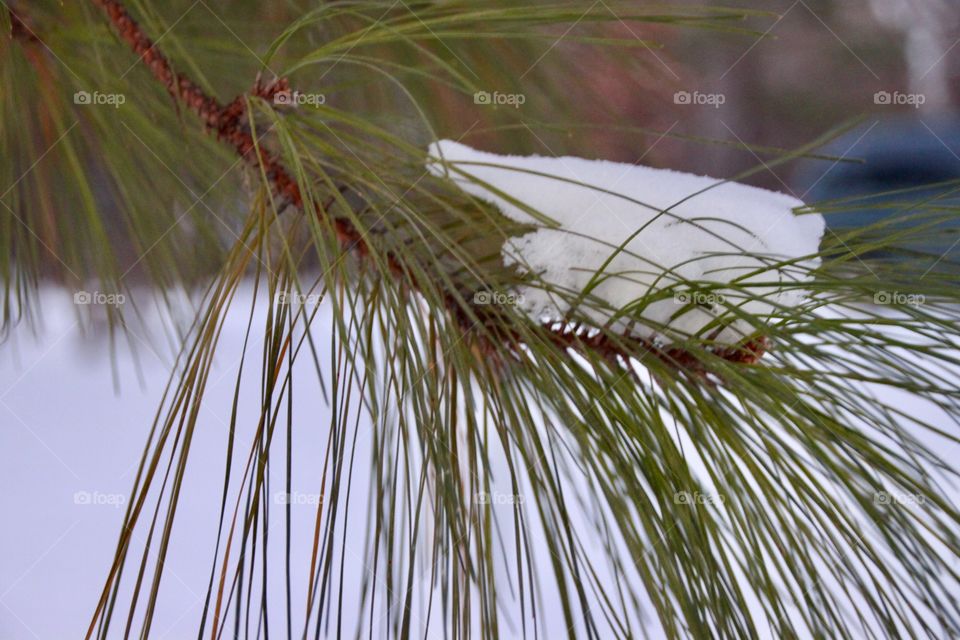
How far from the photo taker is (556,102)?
19.0 inches

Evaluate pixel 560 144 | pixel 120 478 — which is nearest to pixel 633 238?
pixel 560 144

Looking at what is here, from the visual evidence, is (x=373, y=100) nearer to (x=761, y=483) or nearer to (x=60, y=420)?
(x=761, y=483)

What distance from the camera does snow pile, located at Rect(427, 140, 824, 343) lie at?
0.26m

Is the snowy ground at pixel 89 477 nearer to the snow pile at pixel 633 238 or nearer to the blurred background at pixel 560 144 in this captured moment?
the blurred background at pixel 560 144

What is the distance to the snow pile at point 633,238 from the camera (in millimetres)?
259

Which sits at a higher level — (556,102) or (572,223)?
(556,102)

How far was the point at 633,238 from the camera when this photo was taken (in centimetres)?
26

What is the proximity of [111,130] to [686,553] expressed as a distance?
0.31 m

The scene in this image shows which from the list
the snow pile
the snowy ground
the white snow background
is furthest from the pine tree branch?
the snowy ground

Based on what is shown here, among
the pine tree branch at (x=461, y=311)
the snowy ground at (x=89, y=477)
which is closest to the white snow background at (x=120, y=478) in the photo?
the snowy ground at (x=89, y=477)

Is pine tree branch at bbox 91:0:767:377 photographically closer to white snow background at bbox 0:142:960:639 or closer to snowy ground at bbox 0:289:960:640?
white snow background at bbox 0:142:960:639

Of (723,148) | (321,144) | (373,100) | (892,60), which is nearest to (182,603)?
(373,100)

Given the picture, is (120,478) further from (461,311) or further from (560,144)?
(461,311)

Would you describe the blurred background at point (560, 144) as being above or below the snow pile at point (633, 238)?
above
